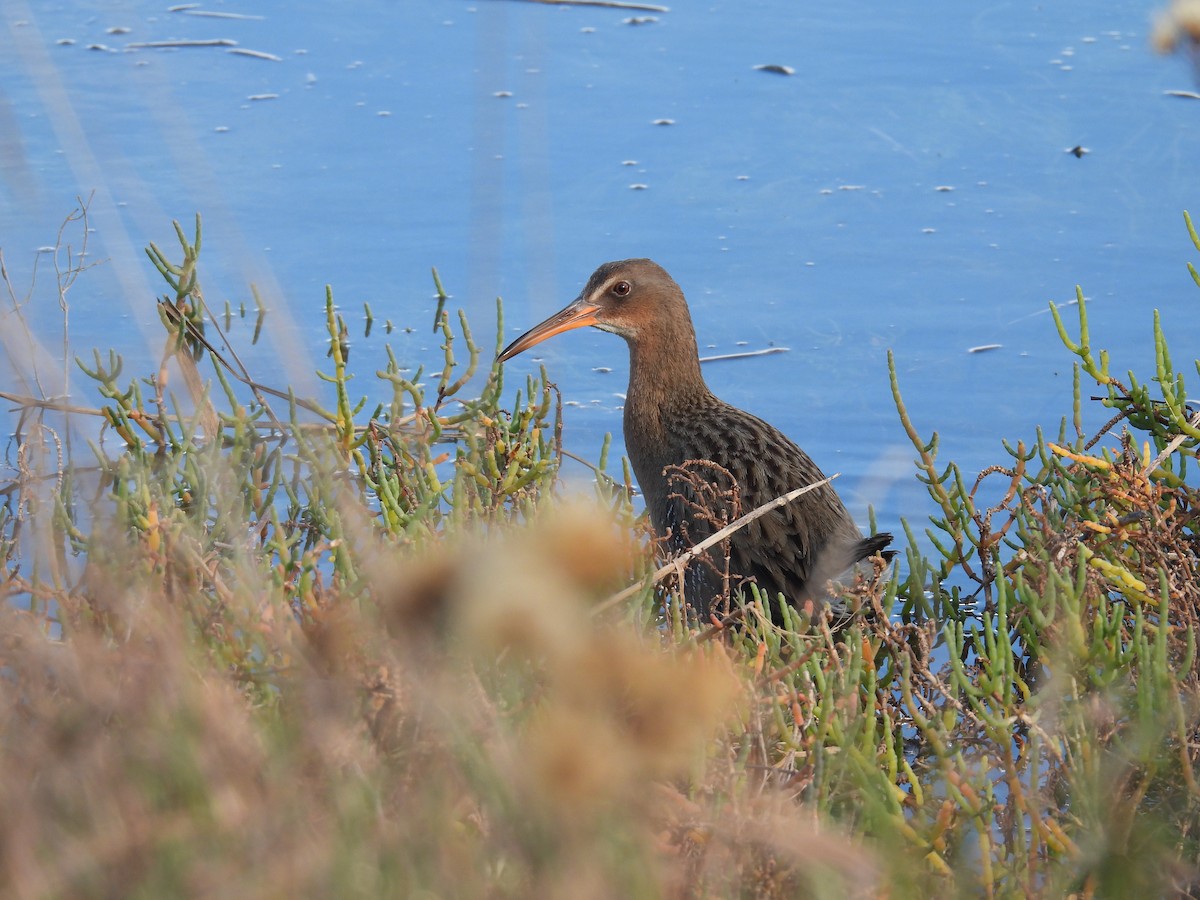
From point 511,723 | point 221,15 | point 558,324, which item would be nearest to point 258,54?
point 221,15

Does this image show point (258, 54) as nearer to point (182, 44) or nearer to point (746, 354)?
point (182, 44)

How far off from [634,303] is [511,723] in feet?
11.0

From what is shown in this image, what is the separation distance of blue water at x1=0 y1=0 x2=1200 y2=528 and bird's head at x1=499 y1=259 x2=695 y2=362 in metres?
0.25

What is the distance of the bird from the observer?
4250 millimetres

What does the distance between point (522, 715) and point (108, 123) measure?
5531 mm

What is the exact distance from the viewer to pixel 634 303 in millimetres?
5344

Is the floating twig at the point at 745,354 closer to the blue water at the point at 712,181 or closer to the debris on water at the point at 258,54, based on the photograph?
the blue water at the point at 712,181

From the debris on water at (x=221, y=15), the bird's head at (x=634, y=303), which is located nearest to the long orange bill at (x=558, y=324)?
the bird's head at (x=634, y=303)

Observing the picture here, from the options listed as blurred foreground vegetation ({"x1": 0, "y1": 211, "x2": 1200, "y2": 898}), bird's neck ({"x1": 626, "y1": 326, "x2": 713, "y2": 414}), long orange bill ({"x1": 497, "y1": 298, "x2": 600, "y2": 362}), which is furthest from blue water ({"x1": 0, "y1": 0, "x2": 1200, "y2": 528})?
blurred foreground vegetation ({"x1": 0, "y1": 211, "x2": 1200, "y2": 898})

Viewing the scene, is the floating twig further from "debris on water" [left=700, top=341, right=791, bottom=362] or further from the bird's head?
the bird's head

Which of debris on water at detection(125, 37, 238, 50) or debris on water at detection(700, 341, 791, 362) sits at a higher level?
debris on water at detection(125, 37, 238, 50)

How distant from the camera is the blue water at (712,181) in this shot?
5883 millimetres

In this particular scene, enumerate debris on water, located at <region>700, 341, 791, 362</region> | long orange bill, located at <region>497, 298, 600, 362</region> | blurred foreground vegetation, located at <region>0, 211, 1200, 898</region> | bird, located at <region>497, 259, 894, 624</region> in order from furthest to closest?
debris on water, located at <region>700, 341, 791, 362</region>
long orange bill, located at <region>497, 298, 600, 362</region>
bird, located at <region>497, 259, 894, 624</region>
blurred foreground vegetation, located at <region>0, 211, 1200, 898</region>

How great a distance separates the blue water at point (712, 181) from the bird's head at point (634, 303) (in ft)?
0.80
